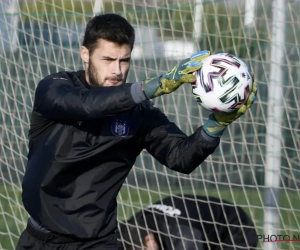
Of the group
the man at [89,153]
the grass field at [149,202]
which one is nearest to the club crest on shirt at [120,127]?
the man at [89,153]

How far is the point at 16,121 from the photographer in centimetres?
616

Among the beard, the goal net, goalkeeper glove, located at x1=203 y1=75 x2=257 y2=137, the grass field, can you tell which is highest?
the beard

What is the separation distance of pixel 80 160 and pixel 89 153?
5cm

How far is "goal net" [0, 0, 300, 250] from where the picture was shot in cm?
546

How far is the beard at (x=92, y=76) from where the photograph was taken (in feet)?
11.8

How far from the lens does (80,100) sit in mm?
3271

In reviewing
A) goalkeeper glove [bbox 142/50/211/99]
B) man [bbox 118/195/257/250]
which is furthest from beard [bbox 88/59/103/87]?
man [bbox 118/195/257/250]

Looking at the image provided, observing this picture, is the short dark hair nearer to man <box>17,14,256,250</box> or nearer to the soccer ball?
man <box>17,14,256,250</box>

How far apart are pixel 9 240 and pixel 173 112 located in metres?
1.88

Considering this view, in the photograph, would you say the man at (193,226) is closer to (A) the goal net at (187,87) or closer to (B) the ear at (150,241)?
(B) the ear at (150,241)

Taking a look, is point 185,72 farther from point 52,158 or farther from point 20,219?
point 20,219

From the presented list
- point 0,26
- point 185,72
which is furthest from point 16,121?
point 185,72

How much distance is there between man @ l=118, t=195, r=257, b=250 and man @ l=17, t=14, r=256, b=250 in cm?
179

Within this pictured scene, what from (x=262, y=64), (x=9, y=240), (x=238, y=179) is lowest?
(x=9, y=240)
